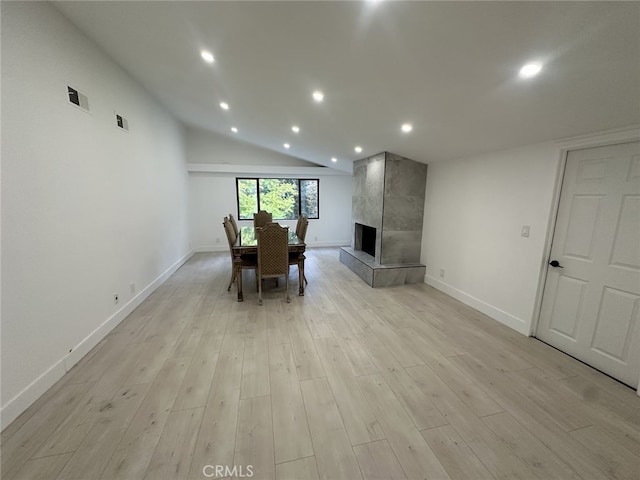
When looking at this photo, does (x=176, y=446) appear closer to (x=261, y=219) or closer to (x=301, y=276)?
(x=301, y=276)

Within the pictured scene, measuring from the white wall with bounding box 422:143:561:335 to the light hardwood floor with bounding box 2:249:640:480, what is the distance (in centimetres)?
43

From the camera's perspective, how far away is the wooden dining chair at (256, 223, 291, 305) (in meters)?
3.40

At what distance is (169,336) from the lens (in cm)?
267

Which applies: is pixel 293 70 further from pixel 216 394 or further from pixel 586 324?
pixel 586 324

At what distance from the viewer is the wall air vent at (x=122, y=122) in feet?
9.78

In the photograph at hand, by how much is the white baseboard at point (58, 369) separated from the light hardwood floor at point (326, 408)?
0.06 m

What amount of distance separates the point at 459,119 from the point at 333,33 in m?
1.50

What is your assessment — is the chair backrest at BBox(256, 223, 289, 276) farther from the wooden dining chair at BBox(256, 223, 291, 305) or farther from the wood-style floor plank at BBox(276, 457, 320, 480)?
the wood-style floor plank at BBox(276, 457, 320, 480)

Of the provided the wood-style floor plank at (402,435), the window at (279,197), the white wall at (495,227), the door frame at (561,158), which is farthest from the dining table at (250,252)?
the door frame at (561,158)

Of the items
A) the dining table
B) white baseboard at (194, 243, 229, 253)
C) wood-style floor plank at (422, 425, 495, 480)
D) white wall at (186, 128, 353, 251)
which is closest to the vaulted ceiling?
the dining table

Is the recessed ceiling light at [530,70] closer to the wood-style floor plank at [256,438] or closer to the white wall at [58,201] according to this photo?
the wood-style floor plank at [256,438]

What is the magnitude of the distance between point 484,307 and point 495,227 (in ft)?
3.34

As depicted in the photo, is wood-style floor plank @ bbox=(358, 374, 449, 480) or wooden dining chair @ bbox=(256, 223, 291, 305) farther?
wooden dining chair @ bbox=(256, 223, 291, 305)

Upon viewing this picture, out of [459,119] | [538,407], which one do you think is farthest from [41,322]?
[459,119]
